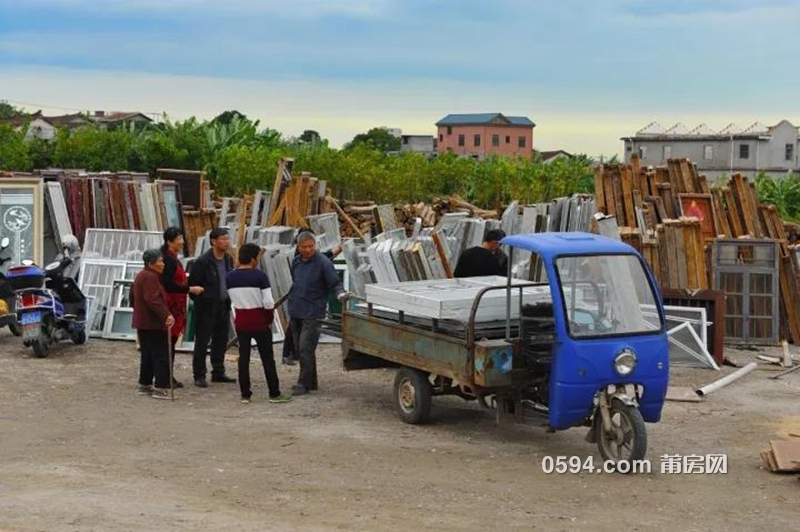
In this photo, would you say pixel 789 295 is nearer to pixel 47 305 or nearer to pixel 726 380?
pixel 726 380

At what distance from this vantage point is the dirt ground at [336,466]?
312 inches

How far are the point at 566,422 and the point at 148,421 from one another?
14.0ft

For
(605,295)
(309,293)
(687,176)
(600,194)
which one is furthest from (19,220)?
(687,176)

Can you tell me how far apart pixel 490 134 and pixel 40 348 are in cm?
11357

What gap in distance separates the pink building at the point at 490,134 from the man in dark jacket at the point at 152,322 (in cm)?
11307

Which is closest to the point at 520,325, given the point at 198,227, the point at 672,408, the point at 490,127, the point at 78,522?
the point at 672,408

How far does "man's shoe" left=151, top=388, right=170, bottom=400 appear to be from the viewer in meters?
12.5

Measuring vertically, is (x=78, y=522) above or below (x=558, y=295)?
below

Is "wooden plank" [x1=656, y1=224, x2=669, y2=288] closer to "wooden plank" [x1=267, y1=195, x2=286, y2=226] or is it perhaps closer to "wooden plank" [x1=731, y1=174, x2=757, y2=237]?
"wooden plank" [x1=731, y1=174, x2=757, y2=237]

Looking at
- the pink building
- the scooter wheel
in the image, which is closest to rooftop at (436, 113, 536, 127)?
the pink building

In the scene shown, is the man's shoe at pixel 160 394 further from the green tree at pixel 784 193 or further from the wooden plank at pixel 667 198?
the green tree at pixel 784 193

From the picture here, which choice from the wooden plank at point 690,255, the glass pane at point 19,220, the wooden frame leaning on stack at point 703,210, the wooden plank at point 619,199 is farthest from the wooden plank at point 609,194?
the glass pane at point 19,220

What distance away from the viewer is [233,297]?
39.5 feet

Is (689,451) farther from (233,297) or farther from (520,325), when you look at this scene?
(233,297)
